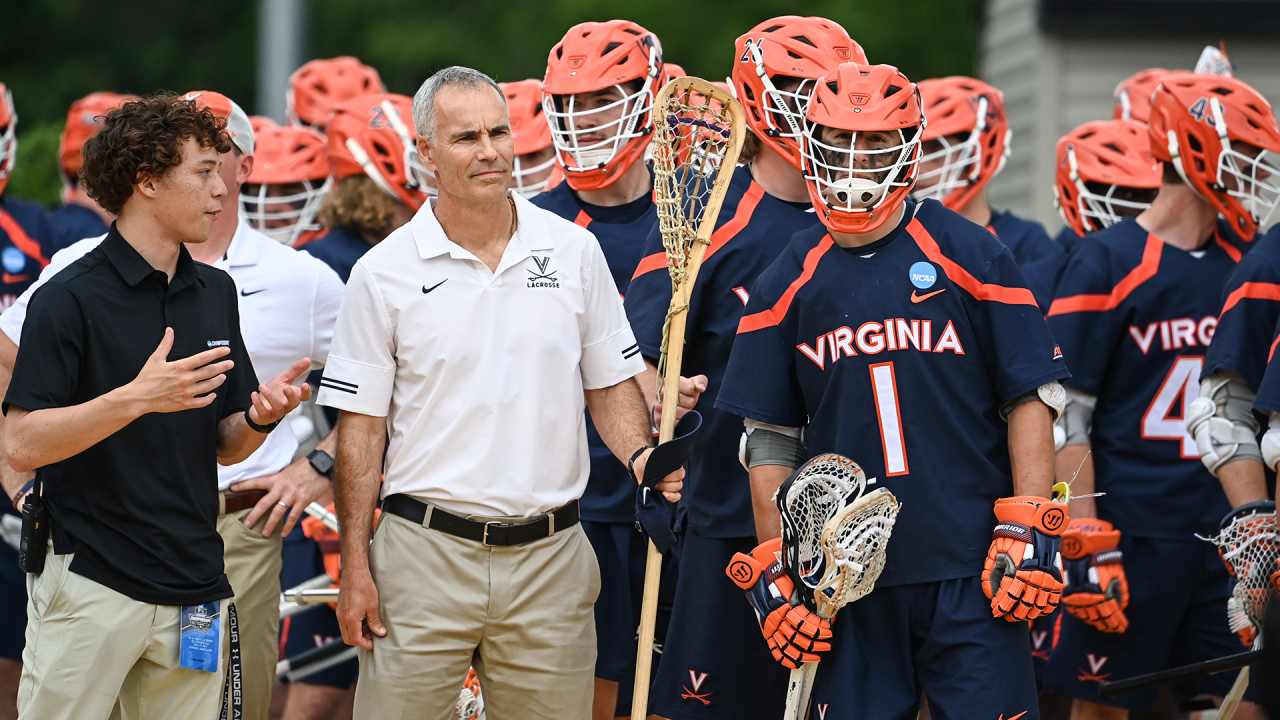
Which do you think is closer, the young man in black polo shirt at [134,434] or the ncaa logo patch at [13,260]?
the young man in black polo shirt at [134,434]

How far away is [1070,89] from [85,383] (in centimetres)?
1085

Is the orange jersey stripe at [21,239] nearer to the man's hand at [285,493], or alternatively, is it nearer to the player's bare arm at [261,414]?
the man's hand at [285,493]

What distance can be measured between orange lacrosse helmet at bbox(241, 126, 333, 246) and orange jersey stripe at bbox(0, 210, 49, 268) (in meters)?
1.09

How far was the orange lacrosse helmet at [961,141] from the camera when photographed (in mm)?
7449

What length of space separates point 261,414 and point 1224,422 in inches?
134

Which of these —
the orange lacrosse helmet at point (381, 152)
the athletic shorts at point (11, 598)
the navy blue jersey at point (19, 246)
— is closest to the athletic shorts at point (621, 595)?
the orange lacrosse helmet at point (381, 152)

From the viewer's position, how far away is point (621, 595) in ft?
19.2

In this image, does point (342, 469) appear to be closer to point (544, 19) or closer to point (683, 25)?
point (683, 25)

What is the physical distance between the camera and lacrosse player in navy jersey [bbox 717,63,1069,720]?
14.8 feet

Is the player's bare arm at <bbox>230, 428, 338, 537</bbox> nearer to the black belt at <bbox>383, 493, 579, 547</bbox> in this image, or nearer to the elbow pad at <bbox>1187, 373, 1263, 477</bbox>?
the black belt at <bbox>383, 493, 579, 547</bbox>

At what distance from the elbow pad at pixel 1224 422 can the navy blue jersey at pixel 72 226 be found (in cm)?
555

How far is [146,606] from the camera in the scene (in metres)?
→ 4.25

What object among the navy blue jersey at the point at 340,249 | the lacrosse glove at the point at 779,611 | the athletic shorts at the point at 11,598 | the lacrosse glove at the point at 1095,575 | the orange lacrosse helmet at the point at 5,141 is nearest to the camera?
the lacrosse glove at the point at 779,611

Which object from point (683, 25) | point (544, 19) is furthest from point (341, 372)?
point (544, 19)
